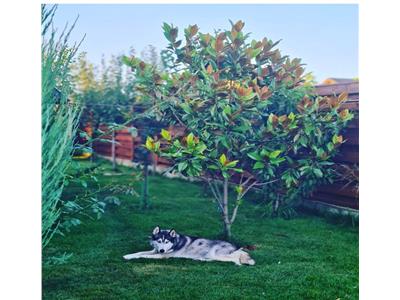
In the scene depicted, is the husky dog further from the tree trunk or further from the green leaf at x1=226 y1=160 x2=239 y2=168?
the green leaf at x1=226 y1=160 x2=239 y2=168

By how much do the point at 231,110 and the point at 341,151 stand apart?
45.6 inches

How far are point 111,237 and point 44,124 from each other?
111cm

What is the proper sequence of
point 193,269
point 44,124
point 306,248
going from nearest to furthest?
point 44,124 < point 193,269 < point 306,248

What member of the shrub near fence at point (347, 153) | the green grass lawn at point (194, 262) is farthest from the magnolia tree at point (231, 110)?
the green grass lawn at point (194, 262)

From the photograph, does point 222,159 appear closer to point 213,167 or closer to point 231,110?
point 213,167

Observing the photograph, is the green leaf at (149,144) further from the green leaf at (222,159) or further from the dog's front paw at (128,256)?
Answer: the dog's front paw at (128,256)

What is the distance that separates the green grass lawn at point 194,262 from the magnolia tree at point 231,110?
237 mm

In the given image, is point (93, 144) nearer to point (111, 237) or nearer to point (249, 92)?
point (111, 237)

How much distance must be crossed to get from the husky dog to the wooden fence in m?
0.66

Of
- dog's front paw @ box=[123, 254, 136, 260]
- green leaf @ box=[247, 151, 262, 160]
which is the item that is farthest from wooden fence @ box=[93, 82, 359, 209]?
dog's front paw @ box=[123, 254, 136, 260]

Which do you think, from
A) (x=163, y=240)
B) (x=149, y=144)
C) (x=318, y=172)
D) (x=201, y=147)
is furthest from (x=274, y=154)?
(x=163, y=240)

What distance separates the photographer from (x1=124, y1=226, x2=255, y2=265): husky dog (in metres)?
4.44
